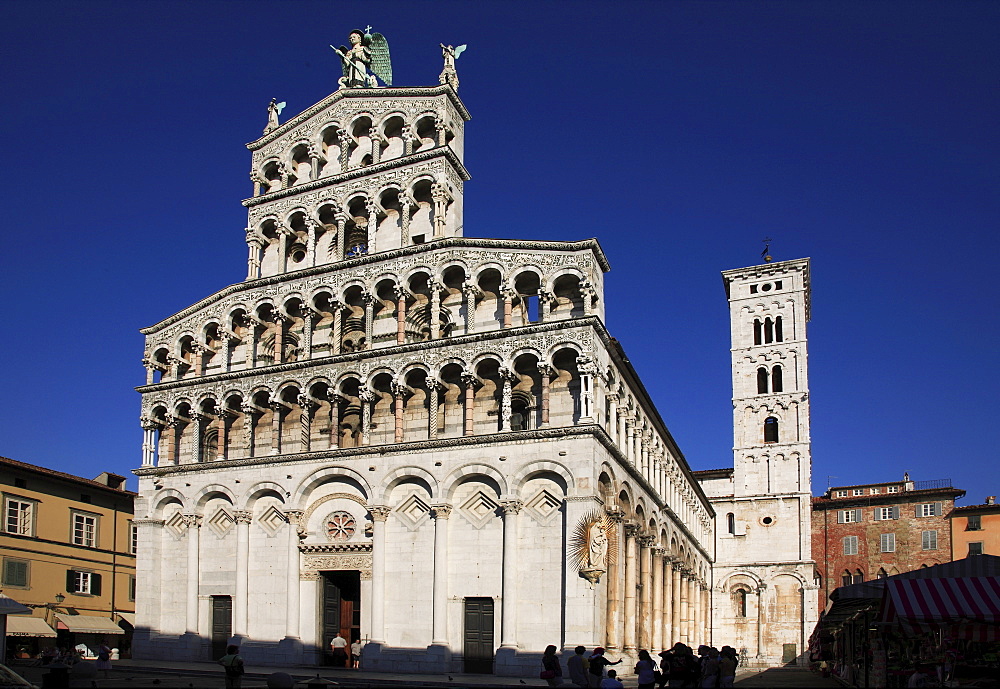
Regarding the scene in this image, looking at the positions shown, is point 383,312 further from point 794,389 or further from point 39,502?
point 794,389

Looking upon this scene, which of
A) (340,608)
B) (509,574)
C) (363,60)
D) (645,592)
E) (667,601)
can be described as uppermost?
(363,60)

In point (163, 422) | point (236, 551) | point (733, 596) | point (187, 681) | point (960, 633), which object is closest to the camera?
point (960, 633)

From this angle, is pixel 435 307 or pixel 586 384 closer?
pixel 586 384

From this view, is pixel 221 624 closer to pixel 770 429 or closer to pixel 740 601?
pixel 740 601

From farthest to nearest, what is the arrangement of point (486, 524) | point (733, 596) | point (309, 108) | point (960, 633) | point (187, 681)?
point (733, 596) → point (309, 108) → point (486, 524) → point (187, 681) → point (960, 633)

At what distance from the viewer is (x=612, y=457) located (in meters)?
33.2

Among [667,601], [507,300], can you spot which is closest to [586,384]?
[507,300]

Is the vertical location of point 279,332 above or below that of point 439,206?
below

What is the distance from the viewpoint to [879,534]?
64.1 m

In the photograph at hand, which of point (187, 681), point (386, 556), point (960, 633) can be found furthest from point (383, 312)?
point (960, 633)

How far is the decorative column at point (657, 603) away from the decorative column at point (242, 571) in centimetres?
1632

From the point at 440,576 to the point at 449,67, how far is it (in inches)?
844

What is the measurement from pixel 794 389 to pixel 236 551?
39.9m

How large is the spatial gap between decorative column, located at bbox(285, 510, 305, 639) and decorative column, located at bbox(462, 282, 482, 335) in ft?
29.9
